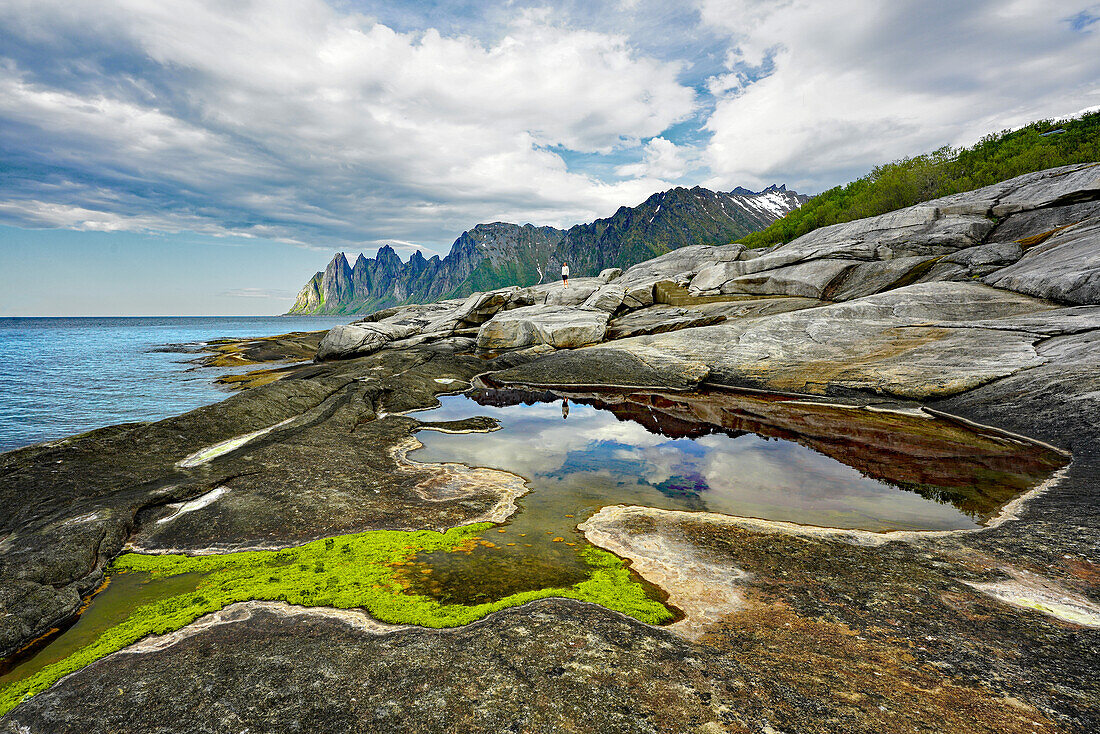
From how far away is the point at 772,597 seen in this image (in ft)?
25.4

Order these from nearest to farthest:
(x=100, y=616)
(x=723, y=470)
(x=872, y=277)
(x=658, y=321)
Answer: (x=100, y=616), (x=723, y=470), (x=872, y=277), (x=658, y=321)

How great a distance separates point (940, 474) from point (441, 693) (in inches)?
637

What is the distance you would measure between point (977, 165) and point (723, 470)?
74.3 metres

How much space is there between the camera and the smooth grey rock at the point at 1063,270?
21.5m

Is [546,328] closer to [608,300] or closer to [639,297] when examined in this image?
[608,300]

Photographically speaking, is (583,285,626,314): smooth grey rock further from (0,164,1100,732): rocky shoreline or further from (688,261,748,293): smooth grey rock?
(0,164,1100,732): rocky shoreline

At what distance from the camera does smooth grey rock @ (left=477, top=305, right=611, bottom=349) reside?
129 ft

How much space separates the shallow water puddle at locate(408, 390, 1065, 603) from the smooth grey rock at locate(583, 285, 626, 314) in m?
24.5

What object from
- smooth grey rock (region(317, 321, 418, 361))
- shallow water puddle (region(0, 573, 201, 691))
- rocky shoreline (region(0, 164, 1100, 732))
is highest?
smooth grey rock (region(317, 321, 418, 361))

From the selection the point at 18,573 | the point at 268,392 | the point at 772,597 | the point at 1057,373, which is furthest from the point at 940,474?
the point at 268,392

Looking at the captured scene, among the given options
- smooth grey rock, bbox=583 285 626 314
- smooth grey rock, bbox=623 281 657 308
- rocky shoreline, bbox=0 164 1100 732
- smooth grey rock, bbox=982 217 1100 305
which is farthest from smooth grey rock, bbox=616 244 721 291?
rocky shoreline, bbox=0 164 1100 732

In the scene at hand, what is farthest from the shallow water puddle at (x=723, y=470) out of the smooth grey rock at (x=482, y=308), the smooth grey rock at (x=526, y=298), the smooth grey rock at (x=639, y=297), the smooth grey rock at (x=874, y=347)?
the smooth grey rock at (x=526, y=298)

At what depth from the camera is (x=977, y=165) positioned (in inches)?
2276

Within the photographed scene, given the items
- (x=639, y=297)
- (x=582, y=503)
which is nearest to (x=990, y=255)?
(x=639, y=297)
